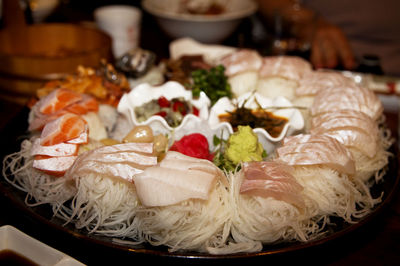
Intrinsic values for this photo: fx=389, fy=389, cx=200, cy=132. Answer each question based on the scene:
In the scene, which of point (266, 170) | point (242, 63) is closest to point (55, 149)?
point (266, 170)

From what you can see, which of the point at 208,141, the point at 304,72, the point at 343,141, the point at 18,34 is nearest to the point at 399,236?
the point at 343,141

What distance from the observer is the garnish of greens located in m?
2.82

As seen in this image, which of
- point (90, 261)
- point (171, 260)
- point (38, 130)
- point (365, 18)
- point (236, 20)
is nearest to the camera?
point (171, 260)

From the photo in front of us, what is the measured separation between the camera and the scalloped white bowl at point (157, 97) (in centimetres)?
249

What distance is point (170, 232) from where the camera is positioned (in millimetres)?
1731

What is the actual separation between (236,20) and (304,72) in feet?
4.37

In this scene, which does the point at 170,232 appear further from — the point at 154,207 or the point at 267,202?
the point at 267,202

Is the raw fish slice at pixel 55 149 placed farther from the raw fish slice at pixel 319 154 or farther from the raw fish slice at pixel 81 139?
the raw fish slice at pixel 319 154

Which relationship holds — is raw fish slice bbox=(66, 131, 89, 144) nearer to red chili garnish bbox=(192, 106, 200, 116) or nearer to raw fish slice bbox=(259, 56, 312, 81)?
red chili garnish bbox=(192, 106, 200, 116)

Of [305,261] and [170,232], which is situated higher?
[170,232]

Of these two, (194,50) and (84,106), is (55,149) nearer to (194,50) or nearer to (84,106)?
(84,106)

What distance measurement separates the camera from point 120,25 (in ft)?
13.1

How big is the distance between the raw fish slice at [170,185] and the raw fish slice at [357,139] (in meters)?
0.83

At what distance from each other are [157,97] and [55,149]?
0.88 metres
